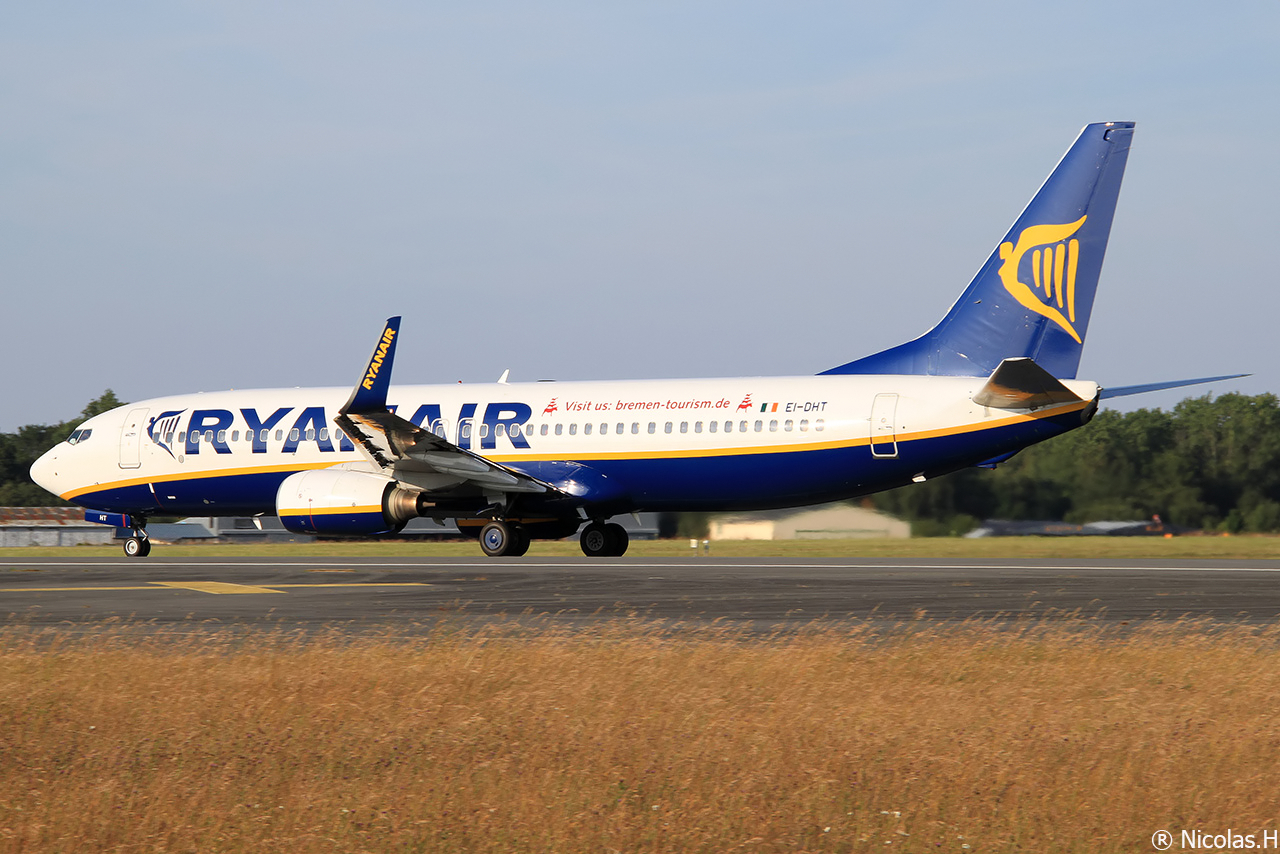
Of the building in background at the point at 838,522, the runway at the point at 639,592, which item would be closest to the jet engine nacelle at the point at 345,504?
the runway at the point at 639,592

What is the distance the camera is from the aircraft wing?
91.0ft

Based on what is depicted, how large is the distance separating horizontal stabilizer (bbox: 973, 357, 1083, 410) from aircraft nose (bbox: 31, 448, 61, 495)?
24.8 m

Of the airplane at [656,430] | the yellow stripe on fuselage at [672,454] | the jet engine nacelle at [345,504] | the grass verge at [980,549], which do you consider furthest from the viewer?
the grass verge at [980,549]

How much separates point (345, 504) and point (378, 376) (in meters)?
3.63

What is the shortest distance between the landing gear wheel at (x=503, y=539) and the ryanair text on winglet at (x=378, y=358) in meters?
5.45

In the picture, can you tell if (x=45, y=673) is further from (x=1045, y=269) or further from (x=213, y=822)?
(x=1045, y=269)

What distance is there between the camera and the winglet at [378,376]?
27.5m

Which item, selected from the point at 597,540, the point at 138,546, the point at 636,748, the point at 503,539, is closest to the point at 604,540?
the point at 597,540

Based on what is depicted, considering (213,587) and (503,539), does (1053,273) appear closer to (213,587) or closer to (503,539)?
(503,539)

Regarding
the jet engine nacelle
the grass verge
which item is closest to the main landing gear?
the grass verge

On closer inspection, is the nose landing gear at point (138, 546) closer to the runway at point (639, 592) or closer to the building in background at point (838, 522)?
the runway at point (639, 592)

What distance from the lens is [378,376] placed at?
1093 inches

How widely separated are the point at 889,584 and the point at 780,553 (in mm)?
13527

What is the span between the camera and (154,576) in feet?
85.2
